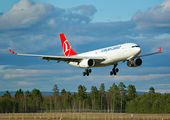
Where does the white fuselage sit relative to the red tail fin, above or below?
below

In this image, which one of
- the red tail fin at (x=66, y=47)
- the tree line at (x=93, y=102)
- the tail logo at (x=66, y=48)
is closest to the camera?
the red tail fin at (x=66, y=47)

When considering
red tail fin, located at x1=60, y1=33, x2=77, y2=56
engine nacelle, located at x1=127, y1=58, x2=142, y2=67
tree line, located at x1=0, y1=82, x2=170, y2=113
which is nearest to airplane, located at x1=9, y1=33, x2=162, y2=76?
engine nacelle, located at x1=127, y1=58, x2=142, y2=67

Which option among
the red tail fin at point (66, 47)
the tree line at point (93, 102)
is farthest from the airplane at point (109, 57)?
the tree line at point (93, 102)

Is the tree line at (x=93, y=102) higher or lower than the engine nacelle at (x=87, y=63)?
lower

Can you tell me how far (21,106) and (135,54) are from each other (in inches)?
5721

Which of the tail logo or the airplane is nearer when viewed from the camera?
the airplane

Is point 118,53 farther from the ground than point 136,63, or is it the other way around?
point 118,53

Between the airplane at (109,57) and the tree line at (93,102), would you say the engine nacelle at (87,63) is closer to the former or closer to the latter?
the airplane at (109,57)

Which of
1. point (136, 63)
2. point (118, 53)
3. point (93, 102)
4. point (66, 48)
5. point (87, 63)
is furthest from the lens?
point (93, 102)

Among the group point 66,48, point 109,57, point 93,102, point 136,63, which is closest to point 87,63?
point 109,57

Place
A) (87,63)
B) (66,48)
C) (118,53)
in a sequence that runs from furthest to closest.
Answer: (66,48) → (87,63) → (118,53)

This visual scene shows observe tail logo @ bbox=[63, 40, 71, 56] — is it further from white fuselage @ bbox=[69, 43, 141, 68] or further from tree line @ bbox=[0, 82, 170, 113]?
tree line @ bbox=[0, 82, 170, 113]

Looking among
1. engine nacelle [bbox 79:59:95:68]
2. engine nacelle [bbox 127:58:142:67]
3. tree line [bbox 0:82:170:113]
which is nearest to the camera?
engine nacelle [bbox 127:58:142:67]

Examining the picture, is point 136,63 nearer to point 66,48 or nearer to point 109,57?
point 109,57
